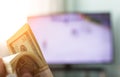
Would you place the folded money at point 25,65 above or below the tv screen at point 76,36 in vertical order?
below

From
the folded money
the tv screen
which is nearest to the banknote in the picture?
the folded money

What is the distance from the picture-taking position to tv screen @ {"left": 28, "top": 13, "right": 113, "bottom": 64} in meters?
2.33

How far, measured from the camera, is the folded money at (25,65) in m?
0.75

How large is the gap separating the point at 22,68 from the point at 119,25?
185 cm

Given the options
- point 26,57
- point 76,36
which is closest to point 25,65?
point 26,57

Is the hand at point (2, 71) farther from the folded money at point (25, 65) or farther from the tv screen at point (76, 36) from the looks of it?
the tv screen at point (76, 36)

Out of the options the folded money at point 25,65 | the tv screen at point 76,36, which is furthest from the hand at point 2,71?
the tv screen at point 76,36

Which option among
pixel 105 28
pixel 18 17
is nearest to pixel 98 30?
pixel 105 28

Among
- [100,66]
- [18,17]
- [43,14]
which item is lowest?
[100,66]

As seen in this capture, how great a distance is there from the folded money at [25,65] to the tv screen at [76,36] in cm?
152

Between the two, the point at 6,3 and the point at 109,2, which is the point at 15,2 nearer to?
the point at 6,3

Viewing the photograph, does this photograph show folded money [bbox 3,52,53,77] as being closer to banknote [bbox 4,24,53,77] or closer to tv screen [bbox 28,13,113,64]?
banknote [bbox 4,24,53,77]

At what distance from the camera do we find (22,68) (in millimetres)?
779

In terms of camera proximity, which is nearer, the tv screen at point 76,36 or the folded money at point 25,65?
the folded money at point 25,65
